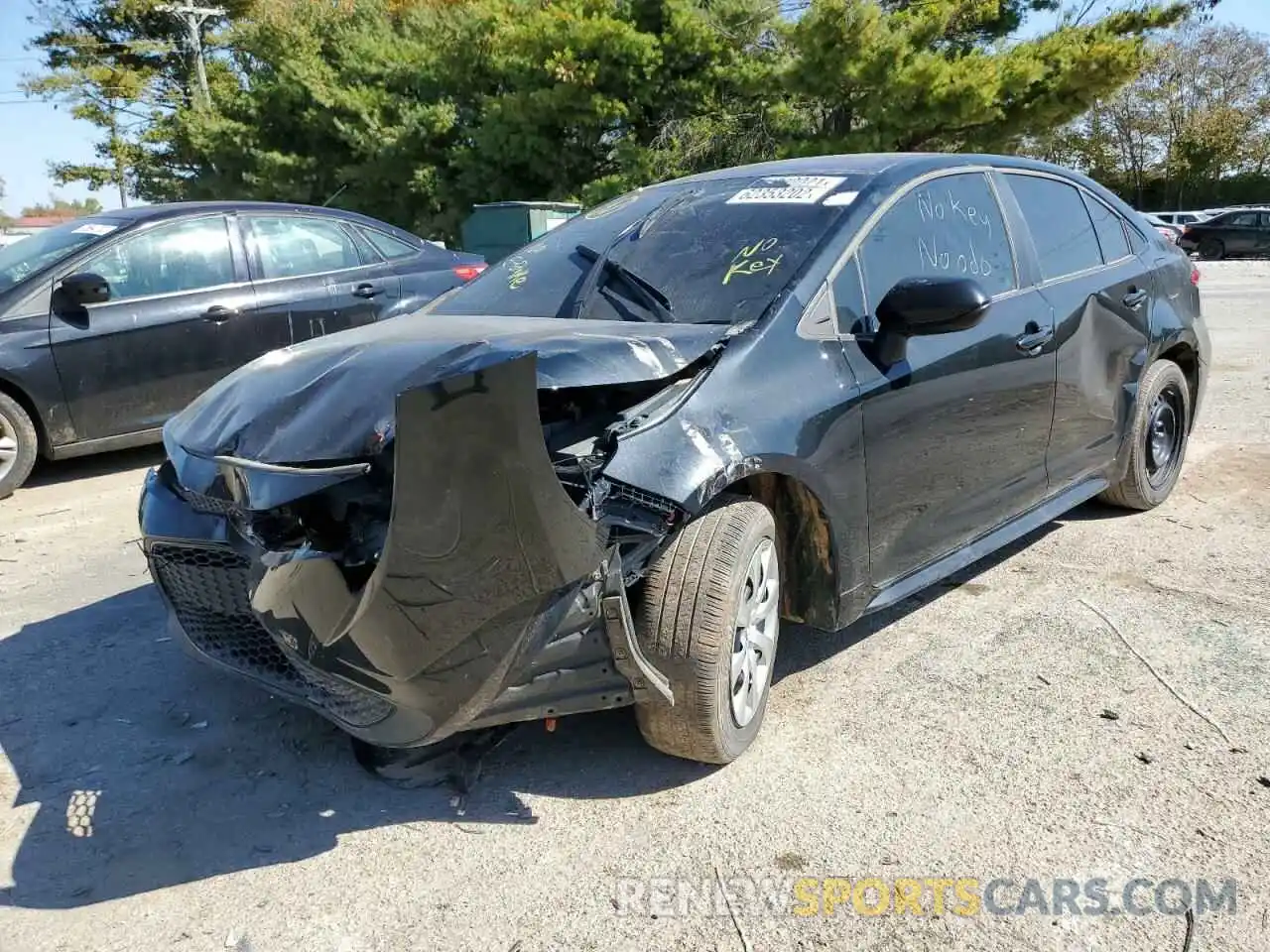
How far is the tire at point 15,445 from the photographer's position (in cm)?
585

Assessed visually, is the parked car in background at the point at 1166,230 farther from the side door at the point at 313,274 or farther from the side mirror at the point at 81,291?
the side mirror at the point at 81,291

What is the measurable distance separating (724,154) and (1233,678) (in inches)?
750

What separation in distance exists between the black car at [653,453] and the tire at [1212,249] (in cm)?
2759

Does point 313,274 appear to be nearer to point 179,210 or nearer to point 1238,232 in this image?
point 179,210

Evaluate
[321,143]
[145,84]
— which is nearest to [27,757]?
[321,143]

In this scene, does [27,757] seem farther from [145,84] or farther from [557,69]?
[145,84]

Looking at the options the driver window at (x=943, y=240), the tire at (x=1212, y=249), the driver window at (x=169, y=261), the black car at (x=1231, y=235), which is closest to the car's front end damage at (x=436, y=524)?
the driver window at (x=943, y=240)

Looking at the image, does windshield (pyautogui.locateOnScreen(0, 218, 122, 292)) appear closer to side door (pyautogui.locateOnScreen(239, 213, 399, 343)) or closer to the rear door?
side door (pyautogui.locateOnScreen(239, 213, 399, 343))

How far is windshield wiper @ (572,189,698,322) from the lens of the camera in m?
3.25

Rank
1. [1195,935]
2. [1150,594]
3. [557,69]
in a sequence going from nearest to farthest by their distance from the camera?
[1195,935] < [1150,594] < [557,69]

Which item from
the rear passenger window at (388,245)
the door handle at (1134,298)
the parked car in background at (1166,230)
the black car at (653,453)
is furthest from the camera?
the rear passenger window at (388,245)

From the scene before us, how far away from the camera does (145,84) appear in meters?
33.8

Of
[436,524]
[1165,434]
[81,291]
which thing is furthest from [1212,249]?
[436,524]

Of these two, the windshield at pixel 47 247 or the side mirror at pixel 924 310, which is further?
the windshield at pixel 47 247
